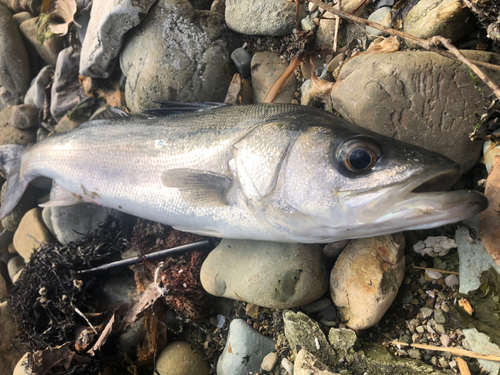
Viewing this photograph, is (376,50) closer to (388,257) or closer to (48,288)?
(388,257)

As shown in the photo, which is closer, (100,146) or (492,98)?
(492,98)

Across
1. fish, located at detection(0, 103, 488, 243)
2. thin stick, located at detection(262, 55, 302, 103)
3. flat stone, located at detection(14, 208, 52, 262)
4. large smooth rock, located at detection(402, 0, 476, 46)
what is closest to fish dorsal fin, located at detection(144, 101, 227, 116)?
fish, located at detection(0, 103, 488, 243)

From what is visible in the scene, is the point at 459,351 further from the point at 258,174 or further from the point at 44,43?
the point at 44,43

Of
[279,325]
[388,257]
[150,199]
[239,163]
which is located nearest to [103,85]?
[150,199]

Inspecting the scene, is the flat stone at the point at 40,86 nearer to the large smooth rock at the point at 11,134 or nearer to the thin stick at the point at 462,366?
the large smooth rock at the point at 11,134

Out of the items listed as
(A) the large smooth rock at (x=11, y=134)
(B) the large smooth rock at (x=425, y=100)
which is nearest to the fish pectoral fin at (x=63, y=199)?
(A) the large smooth rock at (x=11, y=134)

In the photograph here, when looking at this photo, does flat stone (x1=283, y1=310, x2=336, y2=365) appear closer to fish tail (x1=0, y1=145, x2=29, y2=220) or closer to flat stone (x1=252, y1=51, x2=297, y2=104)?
flat stone (x1=252, y1=51, x2=297, y2=104)

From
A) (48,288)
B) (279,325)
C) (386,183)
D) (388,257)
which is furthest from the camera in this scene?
(48,288)
